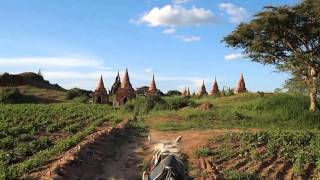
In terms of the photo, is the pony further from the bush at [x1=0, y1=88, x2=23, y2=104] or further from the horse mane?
the bush at [x1=0, y1=88, x2=23, y2=104]

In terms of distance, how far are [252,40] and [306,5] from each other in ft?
12.1

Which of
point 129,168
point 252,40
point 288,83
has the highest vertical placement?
point 252,40

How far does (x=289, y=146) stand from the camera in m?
15.4

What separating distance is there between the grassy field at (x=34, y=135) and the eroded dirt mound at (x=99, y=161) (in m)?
0.63

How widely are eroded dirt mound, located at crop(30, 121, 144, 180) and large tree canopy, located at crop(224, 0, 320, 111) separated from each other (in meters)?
13.6

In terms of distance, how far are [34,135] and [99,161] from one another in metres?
7.60

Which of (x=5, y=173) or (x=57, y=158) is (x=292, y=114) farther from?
(x=5, y=173)

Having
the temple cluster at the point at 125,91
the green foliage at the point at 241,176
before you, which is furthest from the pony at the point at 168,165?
the temple cluster at the point at 125,91

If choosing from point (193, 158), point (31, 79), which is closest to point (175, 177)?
point (193, 158)

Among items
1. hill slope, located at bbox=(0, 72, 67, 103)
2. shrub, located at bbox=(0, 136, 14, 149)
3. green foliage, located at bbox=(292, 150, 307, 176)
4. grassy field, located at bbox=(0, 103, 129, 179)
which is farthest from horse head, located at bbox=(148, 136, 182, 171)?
hill slope, located at bbox=(0, 72, 67, 103)

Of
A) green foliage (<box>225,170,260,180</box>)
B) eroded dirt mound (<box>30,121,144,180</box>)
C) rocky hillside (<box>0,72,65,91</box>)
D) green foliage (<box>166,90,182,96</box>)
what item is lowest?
green foliage (<box>225,170,260,180</box>)

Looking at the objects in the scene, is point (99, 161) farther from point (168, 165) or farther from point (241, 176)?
point (168, 165)

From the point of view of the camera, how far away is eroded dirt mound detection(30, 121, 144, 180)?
1070 centimetres

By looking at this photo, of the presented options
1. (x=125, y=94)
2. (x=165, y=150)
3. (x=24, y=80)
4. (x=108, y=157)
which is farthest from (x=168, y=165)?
(x=24, y=80)
